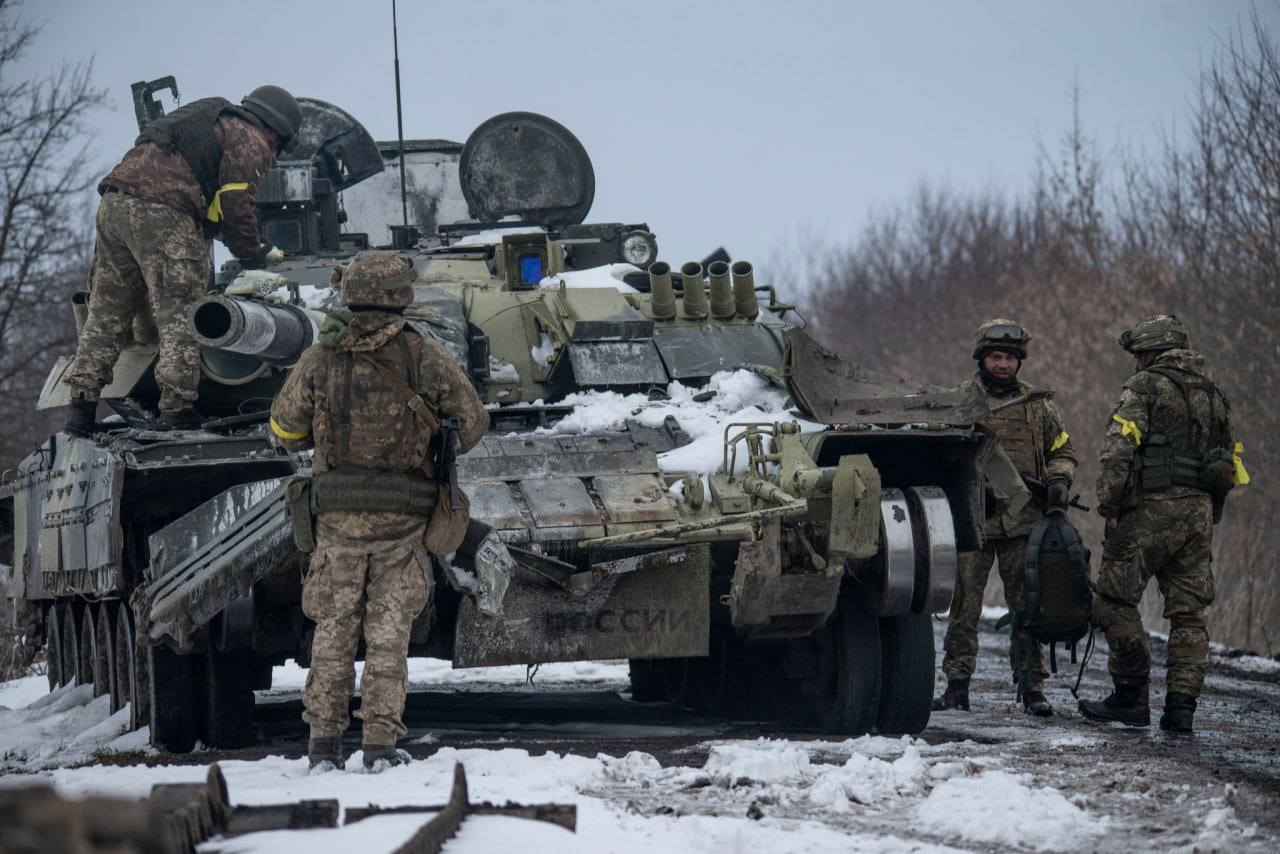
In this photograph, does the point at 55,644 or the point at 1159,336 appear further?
the point at 55,644

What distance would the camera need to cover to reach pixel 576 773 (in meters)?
6.66

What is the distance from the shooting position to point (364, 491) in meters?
6.88

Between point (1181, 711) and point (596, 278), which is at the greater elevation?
point (596, 278)

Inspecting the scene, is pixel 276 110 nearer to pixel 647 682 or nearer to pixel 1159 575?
pixel 647 682

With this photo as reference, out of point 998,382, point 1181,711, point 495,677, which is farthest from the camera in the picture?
point 495,677

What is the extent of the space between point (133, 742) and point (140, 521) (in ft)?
3.30

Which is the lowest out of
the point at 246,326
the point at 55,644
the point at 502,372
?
the point at 55,644

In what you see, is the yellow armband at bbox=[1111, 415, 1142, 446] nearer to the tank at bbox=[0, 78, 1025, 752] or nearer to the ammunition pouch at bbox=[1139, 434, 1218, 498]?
the ammunition pouch at bbox=[1139, 434, 1218, 498]

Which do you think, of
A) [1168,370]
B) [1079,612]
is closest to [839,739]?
[1079,612]

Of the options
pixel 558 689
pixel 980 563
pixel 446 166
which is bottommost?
pixel 558 689

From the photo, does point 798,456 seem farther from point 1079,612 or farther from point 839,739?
point 1079,612

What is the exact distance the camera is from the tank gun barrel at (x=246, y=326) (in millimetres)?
8492

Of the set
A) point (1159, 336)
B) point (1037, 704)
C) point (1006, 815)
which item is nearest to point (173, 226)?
point (1159, 336)

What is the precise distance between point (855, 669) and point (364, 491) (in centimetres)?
286
